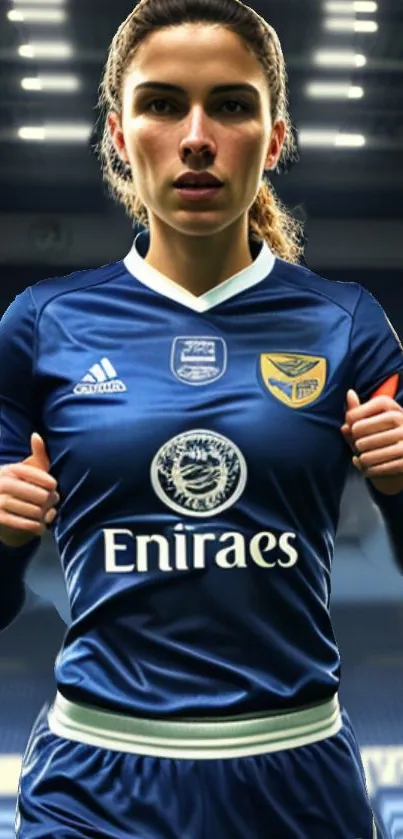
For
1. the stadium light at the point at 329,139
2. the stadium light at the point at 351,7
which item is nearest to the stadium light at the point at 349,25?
the stadium light at the point at 351,7

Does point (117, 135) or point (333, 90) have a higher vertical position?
point (117, 135)

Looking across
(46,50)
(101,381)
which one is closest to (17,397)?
(101,381)

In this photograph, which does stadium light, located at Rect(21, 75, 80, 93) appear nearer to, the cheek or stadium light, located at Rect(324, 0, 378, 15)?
stadium light, located at Rect(324, 0, 378, 15)

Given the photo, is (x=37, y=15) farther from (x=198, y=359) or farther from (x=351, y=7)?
(x=198, y=359)

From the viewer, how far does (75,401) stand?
2.60 ft

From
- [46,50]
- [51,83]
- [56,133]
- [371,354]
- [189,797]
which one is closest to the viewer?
[189,797]

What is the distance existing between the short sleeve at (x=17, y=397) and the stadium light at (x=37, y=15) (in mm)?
1832

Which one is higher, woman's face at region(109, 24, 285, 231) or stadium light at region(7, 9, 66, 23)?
stadium light at region(7, 9, 66, 23)

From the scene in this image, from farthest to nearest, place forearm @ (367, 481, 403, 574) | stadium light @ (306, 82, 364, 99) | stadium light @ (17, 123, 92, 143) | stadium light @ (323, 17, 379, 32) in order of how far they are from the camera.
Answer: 1. stadium light @ (17, 123, 92, 143)
2. stadium light @ (306, 82, 364, 99)
3. stadium light @ (323, 17, 379, 32)
4. forearm @ (367, 481, 403, 574)

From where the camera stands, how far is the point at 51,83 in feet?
9.40

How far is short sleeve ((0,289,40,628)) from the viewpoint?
0.83m

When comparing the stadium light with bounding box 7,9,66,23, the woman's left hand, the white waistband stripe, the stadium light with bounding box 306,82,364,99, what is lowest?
the white waistband stripe

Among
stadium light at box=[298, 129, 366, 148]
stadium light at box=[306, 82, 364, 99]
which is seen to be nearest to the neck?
stadium light at box=[306, 82, 364, 99]

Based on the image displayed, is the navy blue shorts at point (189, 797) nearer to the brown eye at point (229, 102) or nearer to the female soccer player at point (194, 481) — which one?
the female soccer player at point (194, 481)
